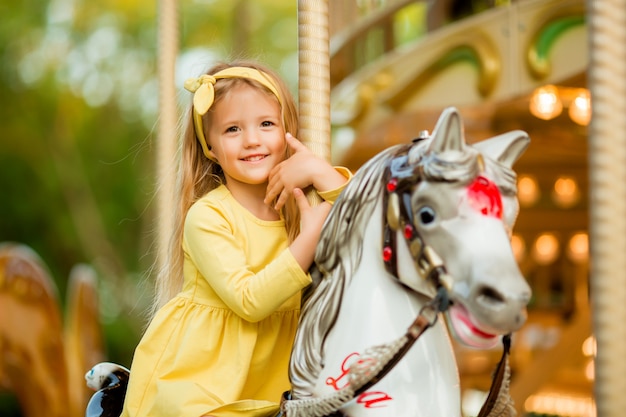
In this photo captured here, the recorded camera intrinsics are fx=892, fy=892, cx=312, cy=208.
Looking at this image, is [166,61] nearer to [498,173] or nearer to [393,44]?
[498,173]

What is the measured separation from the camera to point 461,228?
3.53 feet

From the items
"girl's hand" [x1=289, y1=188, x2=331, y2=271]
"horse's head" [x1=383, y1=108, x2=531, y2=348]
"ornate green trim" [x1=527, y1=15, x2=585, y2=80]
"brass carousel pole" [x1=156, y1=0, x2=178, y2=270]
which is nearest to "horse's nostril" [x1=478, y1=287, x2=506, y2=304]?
"horse's head" [x1=383, y1=108, x2=531, y2=348]

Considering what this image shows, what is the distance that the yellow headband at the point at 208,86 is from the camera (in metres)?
1.44

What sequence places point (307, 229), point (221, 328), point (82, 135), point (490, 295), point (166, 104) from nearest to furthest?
1. point (490, 295)
2. point (307, 229)
3. point (221, 328)
4. point (166, 104)
5. point (82, 135)

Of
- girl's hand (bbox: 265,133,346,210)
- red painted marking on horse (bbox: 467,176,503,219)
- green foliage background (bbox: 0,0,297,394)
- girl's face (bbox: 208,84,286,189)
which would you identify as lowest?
red painted marking on horse (bbox: 467,176,503,219)

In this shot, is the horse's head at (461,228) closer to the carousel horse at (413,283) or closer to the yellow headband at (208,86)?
the carousel horse at (413,283)

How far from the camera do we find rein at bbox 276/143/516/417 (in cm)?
110

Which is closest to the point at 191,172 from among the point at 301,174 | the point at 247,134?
the point at 247,134

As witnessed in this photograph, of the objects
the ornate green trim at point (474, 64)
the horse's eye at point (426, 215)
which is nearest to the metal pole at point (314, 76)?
the horse's eye at point (426, 215)

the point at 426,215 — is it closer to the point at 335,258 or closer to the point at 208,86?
the point at 335,258

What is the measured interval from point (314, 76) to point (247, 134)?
0.47 ft

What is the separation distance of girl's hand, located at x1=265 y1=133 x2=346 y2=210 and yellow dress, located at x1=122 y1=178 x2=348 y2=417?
0.08ft

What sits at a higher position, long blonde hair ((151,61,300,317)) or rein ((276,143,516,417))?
long blonde hair ((151,61,300,317))

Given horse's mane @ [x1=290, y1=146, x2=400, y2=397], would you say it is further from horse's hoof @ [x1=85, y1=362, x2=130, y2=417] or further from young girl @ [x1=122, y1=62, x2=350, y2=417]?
horse's hoof @ [x1=85, y1=362, x2=130, y2=417]
